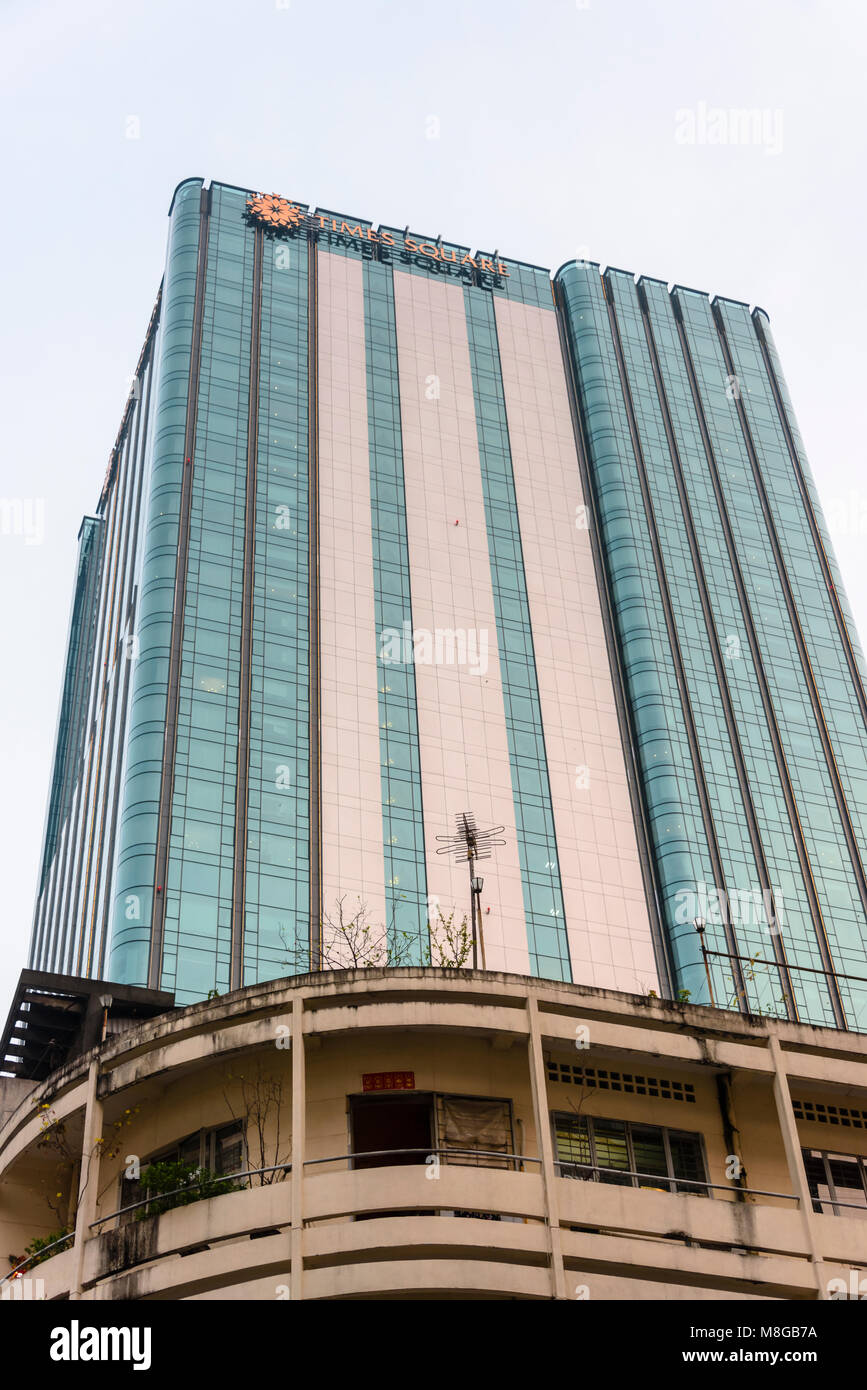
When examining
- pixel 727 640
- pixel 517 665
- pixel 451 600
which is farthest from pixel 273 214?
pixel 727 640

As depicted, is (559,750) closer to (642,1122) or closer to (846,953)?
(846,953)

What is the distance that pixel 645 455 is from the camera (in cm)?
9275

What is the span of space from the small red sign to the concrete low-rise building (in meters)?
0.03

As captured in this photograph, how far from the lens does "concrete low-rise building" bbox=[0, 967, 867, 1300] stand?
20.4m

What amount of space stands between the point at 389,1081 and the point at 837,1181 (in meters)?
7.71

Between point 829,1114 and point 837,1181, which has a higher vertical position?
point 829,1114

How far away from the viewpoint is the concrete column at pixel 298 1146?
65.0ft

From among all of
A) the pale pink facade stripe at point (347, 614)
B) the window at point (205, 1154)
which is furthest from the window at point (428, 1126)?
the pale pink facade stripe at point (347, 614)

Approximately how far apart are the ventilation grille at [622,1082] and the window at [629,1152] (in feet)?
1.67

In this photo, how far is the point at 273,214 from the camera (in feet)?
302

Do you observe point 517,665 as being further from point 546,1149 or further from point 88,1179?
point 546,1149
